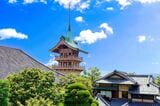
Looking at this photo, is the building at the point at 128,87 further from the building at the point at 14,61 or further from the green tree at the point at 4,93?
the green tree at the point at 4,93

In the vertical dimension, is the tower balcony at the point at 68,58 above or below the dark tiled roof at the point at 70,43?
below

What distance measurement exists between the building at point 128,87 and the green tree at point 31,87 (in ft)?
46.7

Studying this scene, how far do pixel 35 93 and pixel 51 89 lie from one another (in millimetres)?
1650

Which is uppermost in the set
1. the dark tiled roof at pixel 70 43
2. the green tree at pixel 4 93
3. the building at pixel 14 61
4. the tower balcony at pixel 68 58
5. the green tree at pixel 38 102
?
the dark tiled roof at pixel 70 43

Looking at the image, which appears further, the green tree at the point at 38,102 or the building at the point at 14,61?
the building at the point at 14,61

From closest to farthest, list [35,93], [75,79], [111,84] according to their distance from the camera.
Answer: [35,93]
[75,79]
[111,84]

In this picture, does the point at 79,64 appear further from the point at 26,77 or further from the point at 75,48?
the point at 26,77

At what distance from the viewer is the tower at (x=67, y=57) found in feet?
192

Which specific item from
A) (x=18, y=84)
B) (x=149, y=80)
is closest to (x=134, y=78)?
(x=149, y=80)

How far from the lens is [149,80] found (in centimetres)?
4178

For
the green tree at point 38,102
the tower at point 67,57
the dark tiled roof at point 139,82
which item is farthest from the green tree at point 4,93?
the tower at point 67,57

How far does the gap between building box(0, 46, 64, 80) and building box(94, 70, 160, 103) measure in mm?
6556

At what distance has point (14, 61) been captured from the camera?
37781 millimetres

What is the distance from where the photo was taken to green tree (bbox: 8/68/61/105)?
1065 inches
